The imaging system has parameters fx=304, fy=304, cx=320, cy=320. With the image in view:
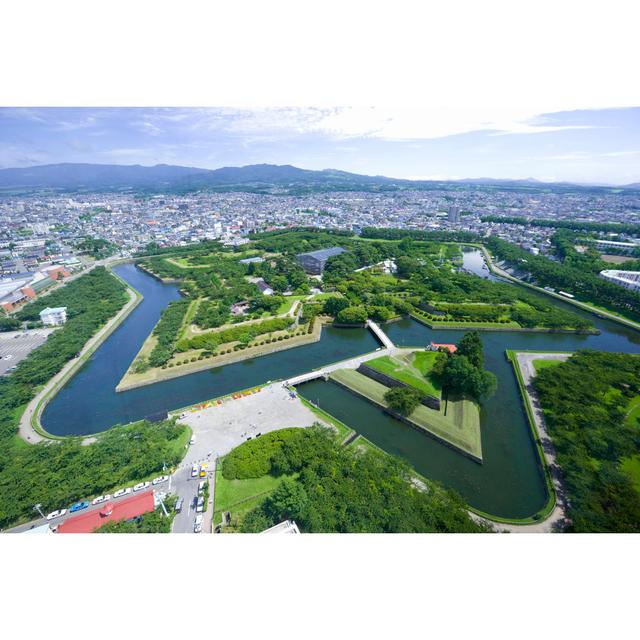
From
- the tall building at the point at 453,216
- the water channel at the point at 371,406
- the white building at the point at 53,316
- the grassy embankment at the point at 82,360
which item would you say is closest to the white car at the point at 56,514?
the grassy embankment at the point at 82,360

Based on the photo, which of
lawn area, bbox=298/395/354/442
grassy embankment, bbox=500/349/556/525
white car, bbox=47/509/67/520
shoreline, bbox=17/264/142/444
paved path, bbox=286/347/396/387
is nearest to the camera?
white car, bbox=47/509/67/520

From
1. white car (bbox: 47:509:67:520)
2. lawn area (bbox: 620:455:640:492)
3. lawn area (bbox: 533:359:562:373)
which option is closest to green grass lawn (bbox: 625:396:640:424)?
lawn area (bbox: 620:455:640:492)

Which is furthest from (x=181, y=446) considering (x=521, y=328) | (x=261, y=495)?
(x=521, y=328)

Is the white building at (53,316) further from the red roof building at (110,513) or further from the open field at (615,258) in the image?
the open field at (615,258)

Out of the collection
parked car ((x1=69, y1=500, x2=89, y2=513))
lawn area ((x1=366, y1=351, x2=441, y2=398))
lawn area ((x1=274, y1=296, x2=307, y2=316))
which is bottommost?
parked car ((x1=69, y1=500, x2=89, y2=513))

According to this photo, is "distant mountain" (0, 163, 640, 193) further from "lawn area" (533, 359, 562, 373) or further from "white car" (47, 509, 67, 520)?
"lawn area" (533, 359, 562, 373)

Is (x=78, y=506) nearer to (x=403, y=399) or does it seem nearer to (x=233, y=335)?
(x=233, y=335)

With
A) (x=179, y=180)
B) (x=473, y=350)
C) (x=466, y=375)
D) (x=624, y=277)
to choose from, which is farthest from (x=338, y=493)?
(x=179, y=180)
